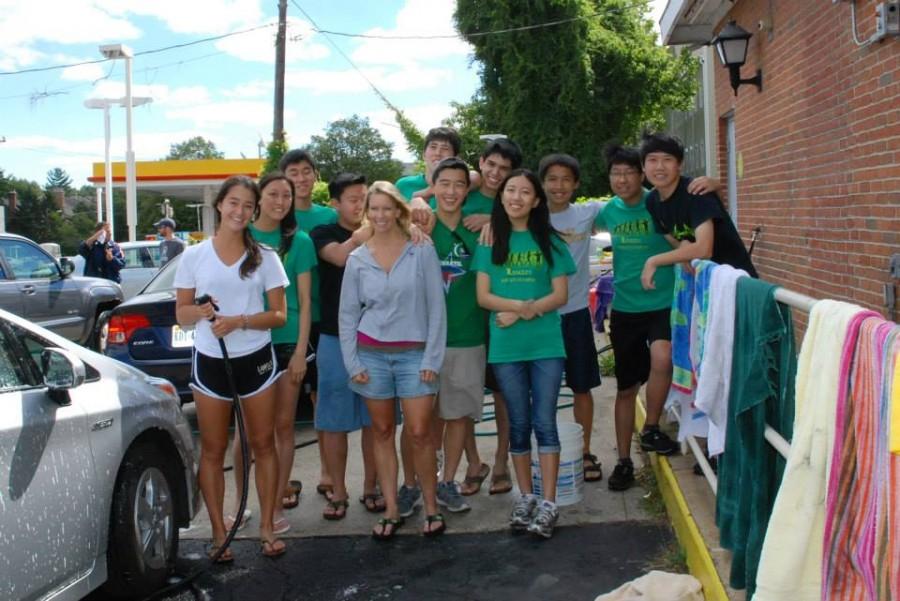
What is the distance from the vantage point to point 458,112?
1359 inches

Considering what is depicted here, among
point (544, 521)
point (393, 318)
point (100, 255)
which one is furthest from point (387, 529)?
point (100, 255)

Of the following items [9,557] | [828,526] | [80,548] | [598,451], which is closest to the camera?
[828,526]

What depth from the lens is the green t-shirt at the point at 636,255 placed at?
5.57 metres

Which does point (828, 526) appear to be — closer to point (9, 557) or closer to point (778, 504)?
point (778, 504)

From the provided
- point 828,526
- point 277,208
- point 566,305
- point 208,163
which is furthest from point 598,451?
point 208,163

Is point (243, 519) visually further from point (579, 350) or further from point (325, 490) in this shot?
point (579, 350)

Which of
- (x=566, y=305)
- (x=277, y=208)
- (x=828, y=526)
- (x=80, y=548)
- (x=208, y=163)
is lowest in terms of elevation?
(x=80, y=548)

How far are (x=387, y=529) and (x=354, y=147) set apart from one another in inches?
2795

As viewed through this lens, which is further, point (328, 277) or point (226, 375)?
point (328, 277)

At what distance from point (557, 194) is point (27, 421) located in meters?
3.23

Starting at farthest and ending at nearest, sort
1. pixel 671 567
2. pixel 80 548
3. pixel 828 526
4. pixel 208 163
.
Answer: pixel 208 163 → pixel 671 567 → pixel 80 548 → pixel 828 526

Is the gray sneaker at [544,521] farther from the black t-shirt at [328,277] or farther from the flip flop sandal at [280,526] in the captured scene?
the black t-shirt at [328,277]

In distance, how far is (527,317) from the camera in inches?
203

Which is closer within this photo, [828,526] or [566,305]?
[828,526]
